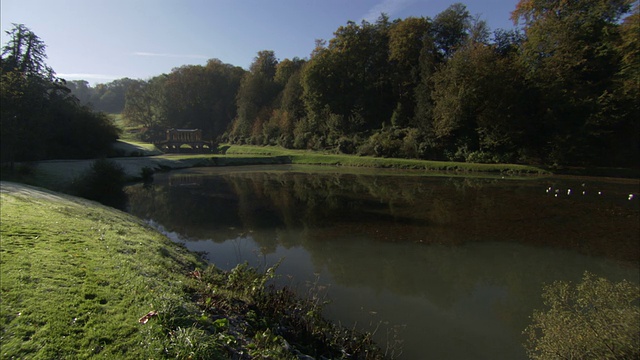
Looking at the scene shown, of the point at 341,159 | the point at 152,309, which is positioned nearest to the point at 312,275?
the point at 152,309

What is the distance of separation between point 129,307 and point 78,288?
3.51 feet

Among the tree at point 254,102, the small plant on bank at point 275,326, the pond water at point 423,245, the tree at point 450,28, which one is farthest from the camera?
the tree at point 254,102

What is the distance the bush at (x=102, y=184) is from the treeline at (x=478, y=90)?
3195 centimetres

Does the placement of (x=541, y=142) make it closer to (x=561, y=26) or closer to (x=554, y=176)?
(x=554, y=176)

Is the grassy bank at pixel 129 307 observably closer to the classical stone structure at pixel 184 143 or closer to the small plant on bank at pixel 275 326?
the small plant on bank at pixel 275 326

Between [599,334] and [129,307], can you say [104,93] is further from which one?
[599,334]

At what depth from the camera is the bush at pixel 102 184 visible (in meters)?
20.1

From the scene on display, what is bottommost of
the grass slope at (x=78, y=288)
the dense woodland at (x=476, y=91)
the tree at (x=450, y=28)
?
the grass slope at (x=78, y=288)

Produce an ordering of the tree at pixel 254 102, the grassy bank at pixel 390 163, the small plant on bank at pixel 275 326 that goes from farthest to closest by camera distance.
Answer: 1. the tree at pixel 254 102
2. the grassy bank at pixel 390 163
3. the small plant on bank at pixel 275 326

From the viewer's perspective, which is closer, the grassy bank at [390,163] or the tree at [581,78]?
the tree at [581,78]

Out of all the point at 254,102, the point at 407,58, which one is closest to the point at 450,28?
the point at 407,58

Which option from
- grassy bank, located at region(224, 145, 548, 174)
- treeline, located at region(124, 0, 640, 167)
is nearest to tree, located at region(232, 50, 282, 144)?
treeline, located at region(124, 0, 640, 167)

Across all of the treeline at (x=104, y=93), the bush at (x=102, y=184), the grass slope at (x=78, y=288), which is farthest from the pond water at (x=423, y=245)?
the treeline at (x=104, y=93)

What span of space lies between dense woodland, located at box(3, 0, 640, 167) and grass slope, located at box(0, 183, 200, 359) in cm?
2619
